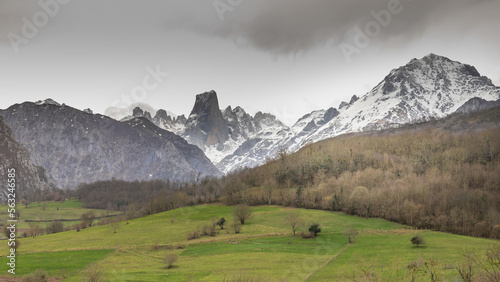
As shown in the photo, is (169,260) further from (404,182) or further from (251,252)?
(404,182)

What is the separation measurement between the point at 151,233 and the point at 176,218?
26792mm

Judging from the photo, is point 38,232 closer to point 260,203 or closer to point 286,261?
point 260,203

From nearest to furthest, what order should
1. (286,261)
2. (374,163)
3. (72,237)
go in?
(286,261), (72,237), (374,163)

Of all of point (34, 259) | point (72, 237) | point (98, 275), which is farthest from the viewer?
point (72, 237)

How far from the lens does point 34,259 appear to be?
68.2 meters

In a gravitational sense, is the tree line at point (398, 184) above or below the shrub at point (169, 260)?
above

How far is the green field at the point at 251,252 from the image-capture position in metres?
47.5

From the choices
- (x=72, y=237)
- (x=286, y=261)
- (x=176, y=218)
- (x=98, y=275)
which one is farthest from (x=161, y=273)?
(x=176, y=218)

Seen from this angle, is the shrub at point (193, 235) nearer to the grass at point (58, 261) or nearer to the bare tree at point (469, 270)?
the grass at point (58, 261)

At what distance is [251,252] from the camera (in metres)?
65.2

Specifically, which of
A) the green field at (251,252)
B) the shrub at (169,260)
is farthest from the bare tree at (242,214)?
the shrub at (169,260)

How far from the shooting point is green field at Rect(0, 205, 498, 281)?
47.5 meters

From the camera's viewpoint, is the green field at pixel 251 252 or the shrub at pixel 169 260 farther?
the shrub at pixel 169 260

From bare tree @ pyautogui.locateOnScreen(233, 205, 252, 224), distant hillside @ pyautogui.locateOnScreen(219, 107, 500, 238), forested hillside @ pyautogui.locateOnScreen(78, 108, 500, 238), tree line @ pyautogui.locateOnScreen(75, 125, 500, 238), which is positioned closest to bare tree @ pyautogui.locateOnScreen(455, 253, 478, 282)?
distant hillside @ pyautogui.locateOnScreen(219, 107, 500, 238)
